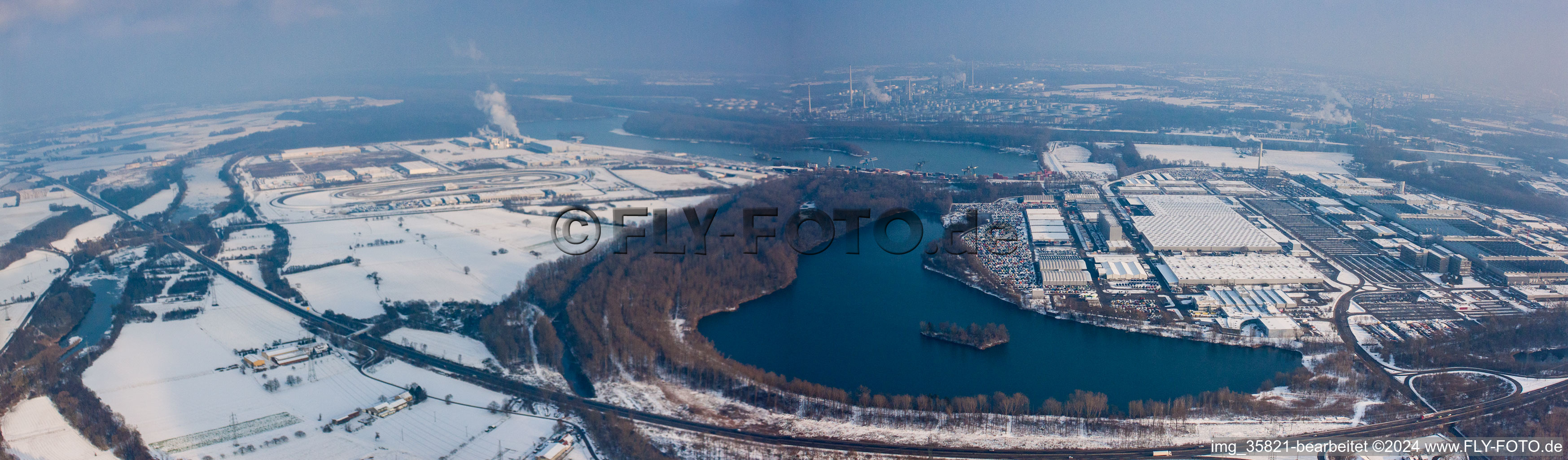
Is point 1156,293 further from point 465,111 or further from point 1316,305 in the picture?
point 465,111

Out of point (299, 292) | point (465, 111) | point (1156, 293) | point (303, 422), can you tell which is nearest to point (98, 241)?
point (299, 292)

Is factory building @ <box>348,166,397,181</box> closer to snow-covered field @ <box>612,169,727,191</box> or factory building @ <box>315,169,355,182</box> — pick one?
factory building @ <box>315,169,355,182</box>

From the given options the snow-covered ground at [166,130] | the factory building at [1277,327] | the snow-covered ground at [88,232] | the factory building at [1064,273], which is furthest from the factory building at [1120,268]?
the snow-covered ground at [166,130]

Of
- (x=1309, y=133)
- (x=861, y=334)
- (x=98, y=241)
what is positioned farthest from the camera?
(x=1309, y=133)

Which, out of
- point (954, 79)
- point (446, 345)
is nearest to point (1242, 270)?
point (446, 345)

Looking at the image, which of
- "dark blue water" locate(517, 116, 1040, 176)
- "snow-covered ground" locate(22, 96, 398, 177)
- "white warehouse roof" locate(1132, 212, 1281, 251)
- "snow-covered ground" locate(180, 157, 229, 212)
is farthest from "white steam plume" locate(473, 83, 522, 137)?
"white warehouse roof" locate(1132, 212, 1281, 251)

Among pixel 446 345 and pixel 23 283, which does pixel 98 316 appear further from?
pixel 446 345
